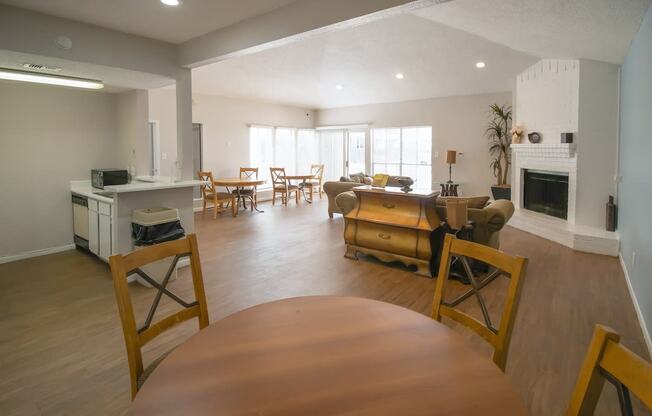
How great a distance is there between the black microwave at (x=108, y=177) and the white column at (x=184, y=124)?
2.63 feet

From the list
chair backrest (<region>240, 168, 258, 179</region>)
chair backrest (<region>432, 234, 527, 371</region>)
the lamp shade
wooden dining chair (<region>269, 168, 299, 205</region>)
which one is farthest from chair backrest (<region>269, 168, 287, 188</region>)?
chair backrest (<region>432, 234, 527, 371</region>)

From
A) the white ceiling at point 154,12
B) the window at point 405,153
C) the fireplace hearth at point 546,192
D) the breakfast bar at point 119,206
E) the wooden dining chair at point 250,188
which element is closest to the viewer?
the white ceiling at point 154,12

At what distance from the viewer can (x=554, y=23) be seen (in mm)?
3955

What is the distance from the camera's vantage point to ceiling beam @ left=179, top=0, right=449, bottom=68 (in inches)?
104

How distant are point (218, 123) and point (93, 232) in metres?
4.80

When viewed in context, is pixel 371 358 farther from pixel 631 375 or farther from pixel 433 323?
pixel 631 375

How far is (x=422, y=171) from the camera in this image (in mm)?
9477

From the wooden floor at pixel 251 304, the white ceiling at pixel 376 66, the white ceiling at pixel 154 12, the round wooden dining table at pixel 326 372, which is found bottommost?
the wooden floor at pixel 251 304

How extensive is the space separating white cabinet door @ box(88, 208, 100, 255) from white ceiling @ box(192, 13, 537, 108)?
11.9 feet

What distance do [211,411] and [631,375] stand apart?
90 cm

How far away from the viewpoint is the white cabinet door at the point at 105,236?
3.99 metres

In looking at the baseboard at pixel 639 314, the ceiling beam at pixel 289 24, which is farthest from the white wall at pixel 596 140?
the ceiling beam at pixel 289 24

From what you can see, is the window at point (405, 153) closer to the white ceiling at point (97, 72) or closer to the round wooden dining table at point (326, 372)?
the white ceiling at point (97, 72)

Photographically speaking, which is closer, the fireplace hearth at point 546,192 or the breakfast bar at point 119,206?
the breakfast bar at point 119,206
